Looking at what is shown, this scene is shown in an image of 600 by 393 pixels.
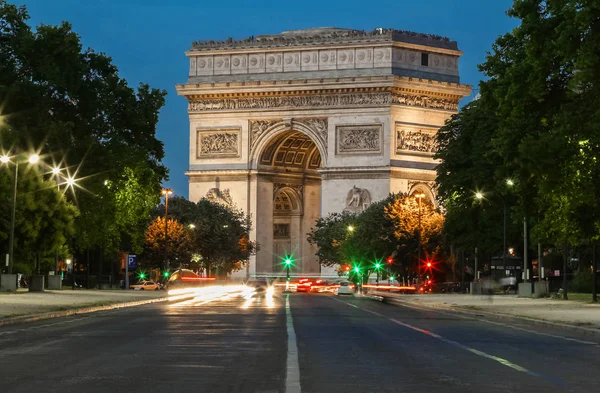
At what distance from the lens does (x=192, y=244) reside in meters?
116

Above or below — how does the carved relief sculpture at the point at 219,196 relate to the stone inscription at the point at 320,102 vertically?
below

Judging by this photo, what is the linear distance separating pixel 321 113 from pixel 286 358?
10025 cm

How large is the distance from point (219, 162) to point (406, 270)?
23762 millimetres

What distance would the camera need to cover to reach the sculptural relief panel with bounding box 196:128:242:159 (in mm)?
120625

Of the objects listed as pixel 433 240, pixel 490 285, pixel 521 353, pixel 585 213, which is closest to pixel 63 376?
pixel 521 353

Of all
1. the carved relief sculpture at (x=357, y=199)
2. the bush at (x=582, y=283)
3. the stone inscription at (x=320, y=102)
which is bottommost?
the bush at (x=582, y=283)

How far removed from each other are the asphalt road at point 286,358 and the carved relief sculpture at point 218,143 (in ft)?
296

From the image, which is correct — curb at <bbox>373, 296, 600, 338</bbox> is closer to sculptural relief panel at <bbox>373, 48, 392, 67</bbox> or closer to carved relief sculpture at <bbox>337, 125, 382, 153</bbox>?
carved relief sculpture at <bbox>337, 125, 382, 153</bbox>

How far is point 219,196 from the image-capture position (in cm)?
12094

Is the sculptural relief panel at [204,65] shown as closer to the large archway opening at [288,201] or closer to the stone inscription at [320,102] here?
the stone inscription at [320,102]

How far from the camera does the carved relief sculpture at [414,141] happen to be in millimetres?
115812

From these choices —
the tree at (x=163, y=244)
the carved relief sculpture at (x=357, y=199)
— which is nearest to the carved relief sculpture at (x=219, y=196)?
the tree at (x=163, y=244)

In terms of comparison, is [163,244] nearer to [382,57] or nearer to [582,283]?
[382,57]

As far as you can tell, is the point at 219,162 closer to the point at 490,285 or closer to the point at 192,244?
the point at 192,244
